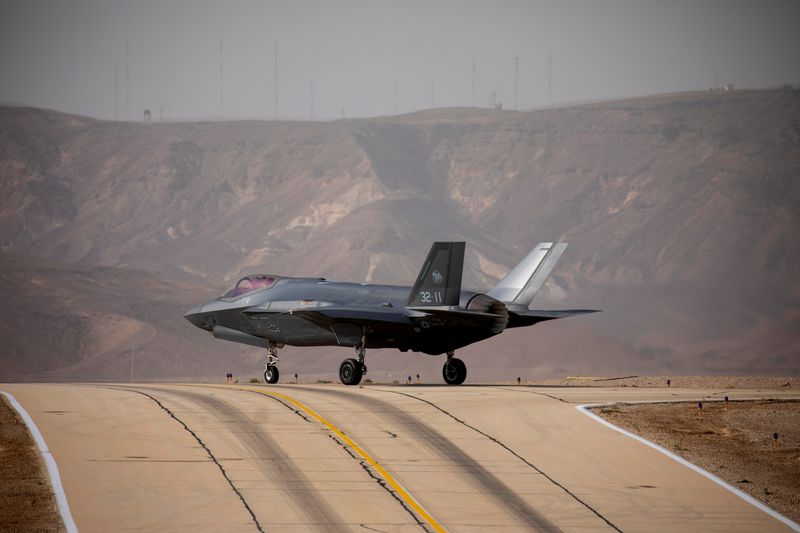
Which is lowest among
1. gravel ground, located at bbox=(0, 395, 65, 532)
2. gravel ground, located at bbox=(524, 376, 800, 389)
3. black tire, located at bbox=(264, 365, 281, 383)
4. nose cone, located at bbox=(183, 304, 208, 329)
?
gravel ground, located at bbox=(0, 395, 65, 532)

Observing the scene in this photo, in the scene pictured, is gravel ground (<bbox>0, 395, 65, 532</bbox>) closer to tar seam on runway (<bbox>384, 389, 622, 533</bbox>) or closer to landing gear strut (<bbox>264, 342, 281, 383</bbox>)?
tar seam on runway (<bbox>384, 389, 622, 533</bbox>)

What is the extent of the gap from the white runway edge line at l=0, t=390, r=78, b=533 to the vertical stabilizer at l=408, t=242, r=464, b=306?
12.1 metres

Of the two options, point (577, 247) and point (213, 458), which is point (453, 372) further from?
point (577, 247)

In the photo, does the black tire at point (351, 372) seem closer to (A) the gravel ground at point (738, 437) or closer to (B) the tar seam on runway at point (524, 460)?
(B) the tar seam on runway at point (524, 460)

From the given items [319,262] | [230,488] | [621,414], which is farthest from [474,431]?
[319,262]

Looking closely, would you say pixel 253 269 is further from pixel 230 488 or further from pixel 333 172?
pixel 230 488

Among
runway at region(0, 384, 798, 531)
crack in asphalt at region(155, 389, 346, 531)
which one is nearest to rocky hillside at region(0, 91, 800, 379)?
runway at region(0, 384, 798, 531)

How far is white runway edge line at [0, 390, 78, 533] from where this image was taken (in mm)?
20047

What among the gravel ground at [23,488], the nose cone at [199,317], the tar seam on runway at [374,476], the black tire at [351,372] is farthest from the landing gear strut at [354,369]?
the gravel ground at [23,488]

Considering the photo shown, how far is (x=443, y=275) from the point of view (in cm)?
3797

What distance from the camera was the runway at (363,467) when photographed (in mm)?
20953

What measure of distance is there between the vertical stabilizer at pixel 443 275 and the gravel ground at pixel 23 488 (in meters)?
13.6

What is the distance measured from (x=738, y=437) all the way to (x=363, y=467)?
9.79 metres

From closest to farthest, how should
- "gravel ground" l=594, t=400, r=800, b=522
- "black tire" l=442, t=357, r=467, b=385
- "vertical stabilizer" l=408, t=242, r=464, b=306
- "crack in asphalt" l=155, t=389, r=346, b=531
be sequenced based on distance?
"crack in asphalt" l=155, t=389, r=346, b=531 < "gravel ground" l=594, t=400, r=800, b=522 < "vertical stabilizer" l=408, t=242, r=464, b=306 < "black tire" l=442, t=357, r=467, b=385
